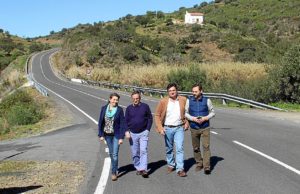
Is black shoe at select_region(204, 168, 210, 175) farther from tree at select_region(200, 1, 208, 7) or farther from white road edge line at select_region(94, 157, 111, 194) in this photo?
tree at select_region(200, 1, 208, 7)

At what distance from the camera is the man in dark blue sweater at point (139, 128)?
1045 cm

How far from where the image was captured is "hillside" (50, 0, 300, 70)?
295ft

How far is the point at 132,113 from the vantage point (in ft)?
34.5

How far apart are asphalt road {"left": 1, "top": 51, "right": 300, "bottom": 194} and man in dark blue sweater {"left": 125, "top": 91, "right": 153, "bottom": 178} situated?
36 centimetres

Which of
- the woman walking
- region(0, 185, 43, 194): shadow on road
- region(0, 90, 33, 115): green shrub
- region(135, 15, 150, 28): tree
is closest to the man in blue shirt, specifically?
the woman walking

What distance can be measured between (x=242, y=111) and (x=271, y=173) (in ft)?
54.7

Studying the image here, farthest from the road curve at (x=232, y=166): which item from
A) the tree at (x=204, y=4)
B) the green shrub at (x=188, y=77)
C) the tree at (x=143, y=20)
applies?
the tree at (x=204, y=4)

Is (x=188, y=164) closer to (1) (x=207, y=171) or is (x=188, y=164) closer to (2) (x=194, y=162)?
(2) (x=194, y=162)

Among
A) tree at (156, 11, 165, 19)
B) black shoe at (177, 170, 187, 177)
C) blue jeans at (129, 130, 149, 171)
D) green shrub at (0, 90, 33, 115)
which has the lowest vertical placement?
green shrub at (0, 90, 33, 115)

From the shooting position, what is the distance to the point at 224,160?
1212 centimetres

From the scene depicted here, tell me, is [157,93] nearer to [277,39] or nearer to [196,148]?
[196,148]

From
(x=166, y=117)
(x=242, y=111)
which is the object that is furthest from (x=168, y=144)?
(x=242, y=111)

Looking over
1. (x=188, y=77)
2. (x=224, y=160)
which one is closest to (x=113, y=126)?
(x=224, y=160)

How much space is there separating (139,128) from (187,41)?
311 feet
